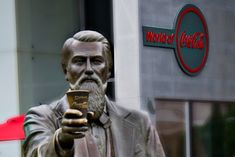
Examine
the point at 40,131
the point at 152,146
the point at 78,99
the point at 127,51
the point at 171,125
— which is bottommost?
the point at 171,125

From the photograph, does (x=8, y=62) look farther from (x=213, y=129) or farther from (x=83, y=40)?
(x=83, y=40)

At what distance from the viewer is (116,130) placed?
5305 mm

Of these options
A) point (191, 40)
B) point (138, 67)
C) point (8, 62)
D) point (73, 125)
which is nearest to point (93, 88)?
point (73, 125)

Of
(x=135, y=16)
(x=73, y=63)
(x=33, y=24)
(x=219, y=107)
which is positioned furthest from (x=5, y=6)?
(x=73, y=63)

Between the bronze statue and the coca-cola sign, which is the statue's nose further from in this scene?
the coca-cola sign

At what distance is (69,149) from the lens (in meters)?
4.89

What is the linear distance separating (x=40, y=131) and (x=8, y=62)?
15049 mm

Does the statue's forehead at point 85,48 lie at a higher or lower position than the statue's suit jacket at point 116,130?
higher

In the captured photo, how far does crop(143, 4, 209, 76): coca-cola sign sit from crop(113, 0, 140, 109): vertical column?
0.60 meters

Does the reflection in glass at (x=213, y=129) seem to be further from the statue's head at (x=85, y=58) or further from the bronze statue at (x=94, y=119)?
the statue's head at (x=85, y=58)

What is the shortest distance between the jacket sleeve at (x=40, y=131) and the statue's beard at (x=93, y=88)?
222 mm

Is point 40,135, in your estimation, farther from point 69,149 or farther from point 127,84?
point 127,84

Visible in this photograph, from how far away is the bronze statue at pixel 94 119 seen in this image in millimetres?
5160

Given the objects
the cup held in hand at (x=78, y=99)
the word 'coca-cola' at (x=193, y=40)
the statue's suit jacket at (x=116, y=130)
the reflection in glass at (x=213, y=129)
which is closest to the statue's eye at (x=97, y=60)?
the statue's suit jacket at (x=116, y=130)
